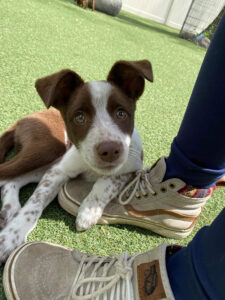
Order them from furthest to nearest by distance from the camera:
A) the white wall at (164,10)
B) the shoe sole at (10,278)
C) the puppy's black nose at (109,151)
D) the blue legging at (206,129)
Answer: the white wall at (164,10)
the puppy's black nose at (109,151)
the blue legging at (206,129)
the shoe sole at (10,278)

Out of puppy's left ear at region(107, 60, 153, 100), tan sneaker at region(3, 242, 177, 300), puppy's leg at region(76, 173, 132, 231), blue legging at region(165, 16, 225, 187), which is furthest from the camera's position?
puppy's left ear at region(107, 60, 153, 100)

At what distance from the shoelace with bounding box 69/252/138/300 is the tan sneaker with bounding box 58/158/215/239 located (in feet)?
1.81

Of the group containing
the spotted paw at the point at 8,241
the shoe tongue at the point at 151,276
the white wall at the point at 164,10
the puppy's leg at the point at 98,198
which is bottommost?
the white wall at the point at 164,10

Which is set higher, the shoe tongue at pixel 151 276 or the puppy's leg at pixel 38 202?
the shoe tongue at pixel 151 276

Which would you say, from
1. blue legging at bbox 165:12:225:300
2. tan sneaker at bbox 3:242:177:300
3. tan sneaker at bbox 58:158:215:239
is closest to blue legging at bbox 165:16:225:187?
blue legging at bbox 165:12:225:300

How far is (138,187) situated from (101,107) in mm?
553

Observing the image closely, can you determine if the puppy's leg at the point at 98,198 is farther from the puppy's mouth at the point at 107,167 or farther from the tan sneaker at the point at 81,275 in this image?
the tan sneaker at the point at 81,275

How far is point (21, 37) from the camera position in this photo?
16.2 feet

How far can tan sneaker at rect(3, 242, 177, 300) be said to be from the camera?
1.09m

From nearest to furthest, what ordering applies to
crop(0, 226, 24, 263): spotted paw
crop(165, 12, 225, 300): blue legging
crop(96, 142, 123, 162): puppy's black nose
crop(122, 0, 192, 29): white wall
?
crop(165, 12, 225, 300): blue legging → crop(0, 226, 24, 263): spotted paw → crop(96, 142, 123, 162): puppy's black nose → crop(122, 0, 192, 29): white wall

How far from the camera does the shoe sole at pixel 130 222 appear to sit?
1.83 m

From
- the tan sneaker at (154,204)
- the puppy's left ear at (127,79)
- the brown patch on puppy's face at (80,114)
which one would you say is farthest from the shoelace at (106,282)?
the puppy's left ear at (127,79)

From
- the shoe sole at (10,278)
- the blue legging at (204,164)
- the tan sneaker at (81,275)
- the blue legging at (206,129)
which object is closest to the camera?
the blue legging at (204,164)

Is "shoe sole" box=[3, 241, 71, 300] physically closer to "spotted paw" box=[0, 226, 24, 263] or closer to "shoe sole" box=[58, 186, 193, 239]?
"spotted paw" box=[0, 226, 24, 263]
